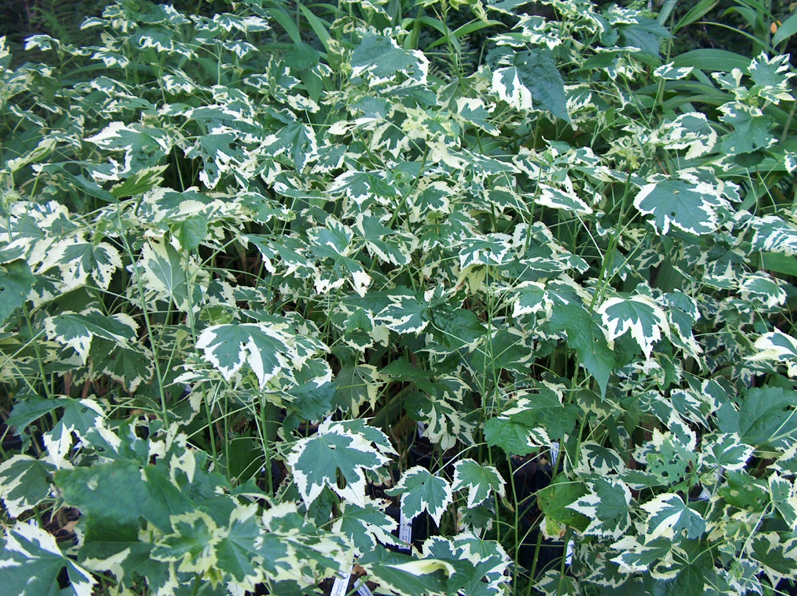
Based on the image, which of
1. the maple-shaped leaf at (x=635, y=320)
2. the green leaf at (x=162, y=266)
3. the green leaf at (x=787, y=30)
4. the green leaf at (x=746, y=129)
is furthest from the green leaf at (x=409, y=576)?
the green leaf at (x=787, y=30)

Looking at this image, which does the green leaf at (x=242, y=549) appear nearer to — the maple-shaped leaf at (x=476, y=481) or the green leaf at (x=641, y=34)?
the maple-shaped leaf at (x=476, y=481)

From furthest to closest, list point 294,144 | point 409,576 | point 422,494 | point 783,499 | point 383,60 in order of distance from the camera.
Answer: point 294,144 < point 383,60 < point 422,494 < point 783,499 < point 409,576

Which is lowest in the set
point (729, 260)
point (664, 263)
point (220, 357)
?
point (664, 263)

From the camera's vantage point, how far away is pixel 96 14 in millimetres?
2980

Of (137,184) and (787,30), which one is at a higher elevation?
(137,184)

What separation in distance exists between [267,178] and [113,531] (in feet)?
3.20

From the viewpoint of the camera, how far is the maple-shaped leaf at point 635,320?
3.39 ft

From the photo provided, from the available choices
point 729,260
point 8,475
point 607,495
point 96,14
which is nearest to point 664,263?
point 729,260

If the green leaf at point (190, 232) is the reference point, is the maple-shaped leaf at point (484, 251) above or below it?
below

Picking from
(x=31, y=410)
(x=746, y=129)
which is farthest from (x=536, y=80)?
(x=31, y=410)

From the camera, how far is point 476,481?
4.07ft

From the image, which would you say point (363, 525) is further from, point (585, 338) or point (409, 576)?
point (585, 338)

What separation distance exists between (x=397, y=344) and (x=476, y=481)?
598 millimetres

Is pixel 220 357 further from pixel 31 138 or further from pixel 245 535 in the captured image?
pixel 31 138
